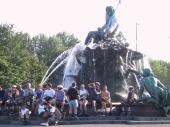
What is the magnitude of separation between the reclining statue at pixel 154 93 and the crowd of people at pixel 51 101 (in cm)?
182

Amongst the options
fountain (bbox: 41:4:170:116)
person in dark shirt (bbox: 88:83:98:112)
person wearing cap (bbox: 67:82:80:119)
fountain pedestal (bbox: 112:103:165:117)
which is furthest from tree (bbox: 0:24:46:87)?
person wearing cap (bbox: 67:82:80:119)

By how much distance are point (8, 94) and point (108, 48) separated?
6.87 meters

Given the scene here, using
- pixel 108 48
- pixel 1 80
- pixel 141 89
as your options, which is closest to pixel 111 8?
pixel 108 48

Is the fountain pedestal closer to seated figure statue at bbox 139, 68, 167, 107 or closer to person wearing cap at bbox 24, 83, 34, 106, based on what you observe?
seated figure statue at bbox 139, 68, 167, 107

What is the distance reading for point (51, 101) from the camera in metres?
24.6

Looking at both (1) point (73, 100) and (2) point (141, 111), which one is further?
(2) point (141, 111)

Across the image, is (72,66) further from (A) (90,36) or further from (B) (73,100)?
(B) (73,100)

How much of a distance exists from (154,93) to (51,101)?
4.64m

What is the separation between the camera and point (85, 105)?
25266mm

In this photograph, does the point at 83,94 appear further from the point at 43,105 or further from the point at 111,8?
the point at 111,8

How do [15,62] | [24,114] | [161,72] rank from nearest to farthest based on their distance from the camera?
[24,114] < [15,62] < [161,72]

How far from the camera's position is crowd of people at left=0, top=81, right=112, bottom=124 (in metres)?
24.5

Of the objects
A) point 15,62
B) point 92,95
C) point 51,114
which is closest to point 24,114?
point 51,114

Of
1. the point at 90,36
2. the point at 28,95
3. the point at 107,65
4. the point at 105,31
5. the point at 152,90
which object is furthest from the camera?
the point at 90,36
